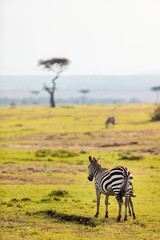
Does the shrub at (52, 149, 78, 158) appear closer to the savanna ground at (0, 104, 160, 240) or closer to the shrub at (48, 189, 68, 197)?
the savanna ground at (0, 104, 160, 240)

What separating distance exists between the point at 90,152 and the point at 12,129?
16.6 metres

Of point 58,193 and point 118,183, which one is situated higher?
point 118,183

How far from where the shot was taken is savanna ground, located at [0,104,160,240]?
10898mm

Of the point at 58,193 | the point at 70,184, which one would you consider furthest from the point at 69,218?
the point at 70,184

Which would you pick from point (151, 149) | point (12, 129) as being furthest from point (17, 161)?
point (12, 129)

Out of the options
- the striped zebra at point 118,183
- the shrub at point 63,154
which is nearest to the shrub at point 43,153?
the shrub at point 63,154

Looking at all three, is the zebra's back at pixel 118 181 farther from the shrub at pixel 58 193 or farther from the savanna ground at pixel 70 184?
the shrub at pixel 58 193

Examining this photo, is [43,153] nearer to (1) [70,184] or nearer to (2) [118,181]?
(1) [70,184]

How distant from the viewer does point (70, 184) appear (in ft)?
56.9

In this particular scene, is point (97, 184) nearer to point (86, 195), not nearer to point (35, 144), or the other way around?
point (86, 195)

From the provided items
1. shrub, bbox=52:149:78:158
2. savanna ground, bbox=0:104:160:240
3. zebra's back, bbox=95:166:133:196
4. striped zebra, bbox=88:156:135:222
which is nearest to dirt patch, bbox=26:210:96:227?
savanna ground, bbox=0:104:160:240

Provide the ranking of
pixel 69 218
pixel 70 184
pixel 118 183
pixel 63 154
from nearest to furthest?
pixel 118 183 < pixel 69 218 < pixel 70 184 < pixel 63 154

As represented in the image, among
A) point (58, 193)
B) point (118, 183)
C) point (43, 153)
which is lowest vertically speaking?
point (58, 193)

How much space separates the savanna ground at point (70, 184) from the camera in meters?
10.9
